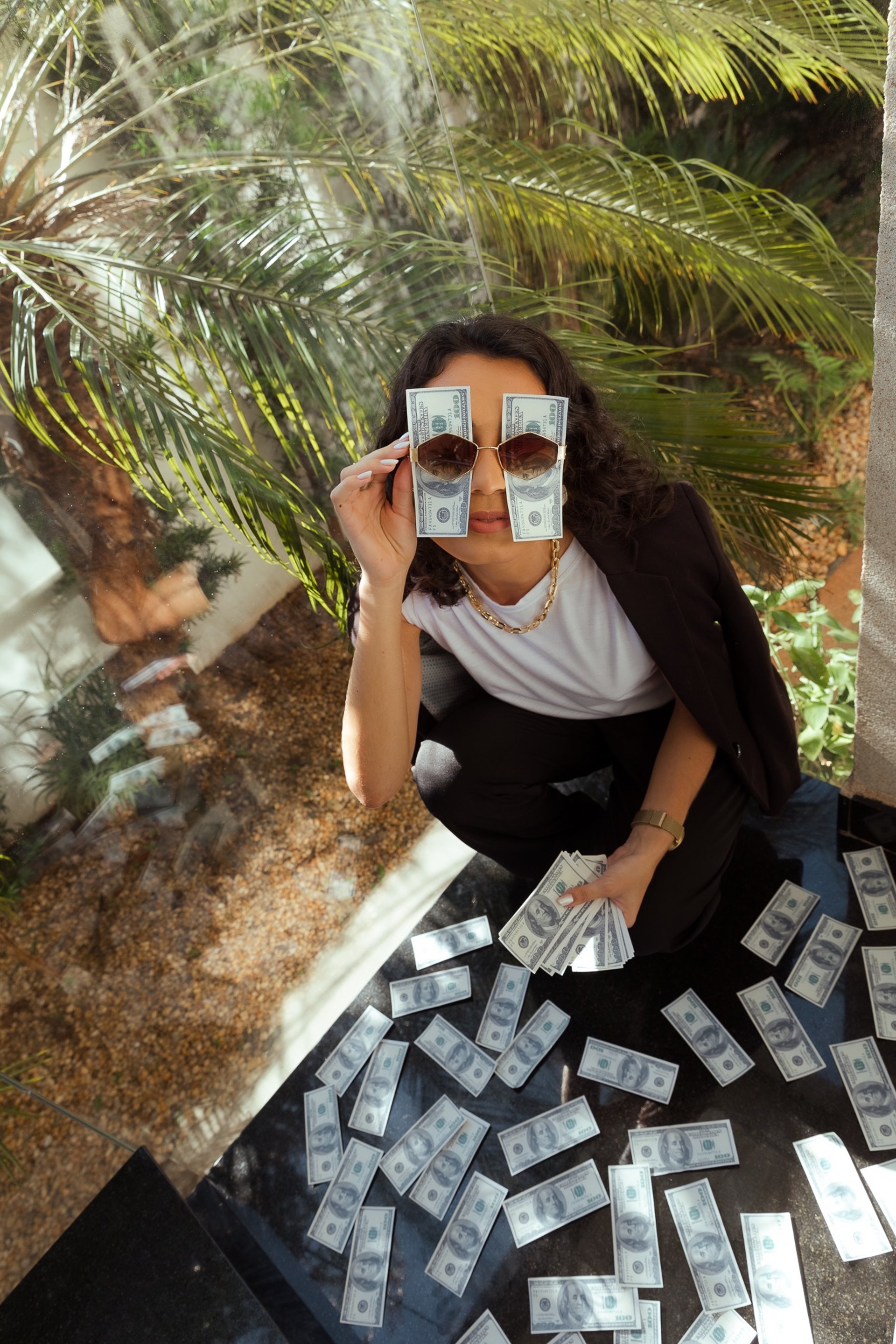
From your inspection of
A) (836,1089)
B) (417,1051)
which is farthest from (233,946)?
(836,1089)

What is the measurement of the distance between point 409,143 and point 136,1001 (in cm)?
218

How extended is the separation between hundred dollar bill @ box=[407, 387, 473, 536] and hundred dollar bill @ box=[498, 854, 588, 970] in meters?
0.77

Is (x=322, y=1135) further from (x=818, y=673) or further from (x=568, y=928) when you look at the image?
(x=818, y=673)

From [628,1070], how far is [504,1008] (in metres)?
0.35

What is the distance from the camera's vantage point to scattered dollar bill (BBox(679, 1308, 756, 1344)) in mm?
1621

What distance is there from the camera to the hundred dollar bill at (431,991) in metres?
2.33

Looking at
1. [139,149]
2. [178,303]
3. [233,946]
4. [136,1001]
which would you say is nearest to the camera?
[139,149]

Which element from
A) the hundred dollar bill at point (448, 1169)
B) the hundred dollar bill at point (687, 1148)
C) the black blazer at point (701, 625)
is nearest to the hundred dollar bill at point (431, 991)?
the hundred dollar bill at point (448, 1169)

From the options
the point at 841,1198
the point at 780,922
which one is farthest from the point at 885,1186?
the point at 780,922

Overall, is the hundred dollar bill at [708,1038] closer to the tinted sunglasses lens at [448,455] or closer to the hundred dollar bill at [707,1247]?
the hundred dollar bill at [707,1247]

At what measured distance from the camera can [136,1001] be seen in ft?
7.13

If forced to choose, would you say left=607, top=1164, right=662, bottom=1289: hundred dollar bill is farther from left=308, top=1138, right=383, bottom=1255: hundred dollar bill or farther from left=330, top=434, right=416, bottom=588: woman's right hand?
left=330, top=434, right=416, bottom=588: woman's right hand

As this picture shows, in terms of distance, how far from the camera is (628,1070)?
79.7 inches

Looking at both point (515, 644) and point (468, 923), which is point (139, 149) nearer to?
point (515, 644)
